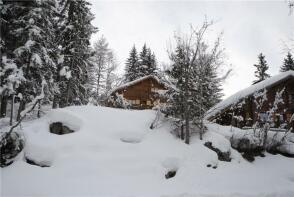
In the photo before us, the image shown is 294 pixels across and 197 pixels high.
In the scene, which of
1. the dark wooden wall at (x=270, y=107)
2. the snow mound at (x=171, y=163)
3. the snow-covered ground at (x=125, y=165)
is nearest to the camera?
the snow-covered ground at (x=125, y=165)

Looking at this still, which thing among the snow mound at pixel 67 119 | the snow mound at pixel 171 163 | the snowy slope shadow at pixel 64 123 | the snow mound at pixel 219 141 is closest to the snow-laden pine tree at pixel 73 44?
the snow mound at pixel 67 119

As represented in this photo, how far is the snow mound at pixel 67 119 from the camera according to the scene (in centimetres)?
977

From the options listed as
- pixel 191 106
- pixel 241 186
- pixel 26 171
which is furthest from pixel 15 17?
pixel 241 186

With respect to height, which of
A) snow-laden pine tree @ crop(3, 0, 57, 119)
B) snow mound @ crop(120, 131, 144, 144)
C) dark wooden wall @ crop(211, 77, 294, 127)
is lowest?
snow mound @ crop(120, 131, 144, 144)

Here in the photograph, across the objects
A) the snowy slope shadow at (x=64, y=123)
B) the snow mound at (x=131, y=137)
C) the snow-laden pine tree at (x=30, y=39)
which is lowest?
the snow mound at (x=131, y=137)

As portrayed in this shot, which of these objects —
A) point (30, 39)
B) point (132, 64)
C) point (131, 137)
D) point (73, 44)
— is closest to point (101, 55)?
point (132, 64)

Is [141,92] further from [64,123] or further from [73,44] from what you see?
[64,123]

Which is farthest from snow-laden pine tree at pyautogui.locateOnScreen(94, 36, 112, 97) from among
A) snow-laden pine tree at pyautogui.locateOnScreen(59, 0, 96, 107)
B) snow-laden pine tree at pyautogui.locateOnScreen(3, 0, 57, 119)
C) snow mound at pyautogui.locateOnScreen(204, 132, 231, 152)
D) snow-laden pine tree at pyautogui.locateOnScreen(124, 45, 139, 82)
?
snow mound at pyautogui.locateOnScreen(204, 132, 231, 152)

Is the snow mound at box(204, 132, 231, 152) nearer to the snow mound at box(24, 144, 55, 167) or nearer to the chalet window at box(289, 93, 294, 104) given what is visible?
the snow mound at box(24, 144, 55, 167)

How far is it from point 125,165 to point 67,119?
324cm

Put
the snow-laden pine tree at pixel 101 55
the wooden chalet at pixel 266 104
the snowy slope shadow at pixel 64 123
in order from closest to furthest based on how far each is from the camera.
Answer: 1. the snowy slope shadow at pixel 64 123
2. the wooden chalet at pixel 266 104
3. the snow-laden pine tree at pixel 101 55

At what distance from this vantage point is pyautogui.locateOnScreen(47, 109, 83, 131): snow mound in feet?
32.0

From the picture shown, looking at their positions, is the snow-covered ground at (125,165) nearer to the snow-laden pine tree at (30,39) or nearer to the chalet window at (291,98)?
the snow-laden pine tree at (30,39)

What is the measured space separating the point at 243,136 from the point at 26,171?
964 cm
